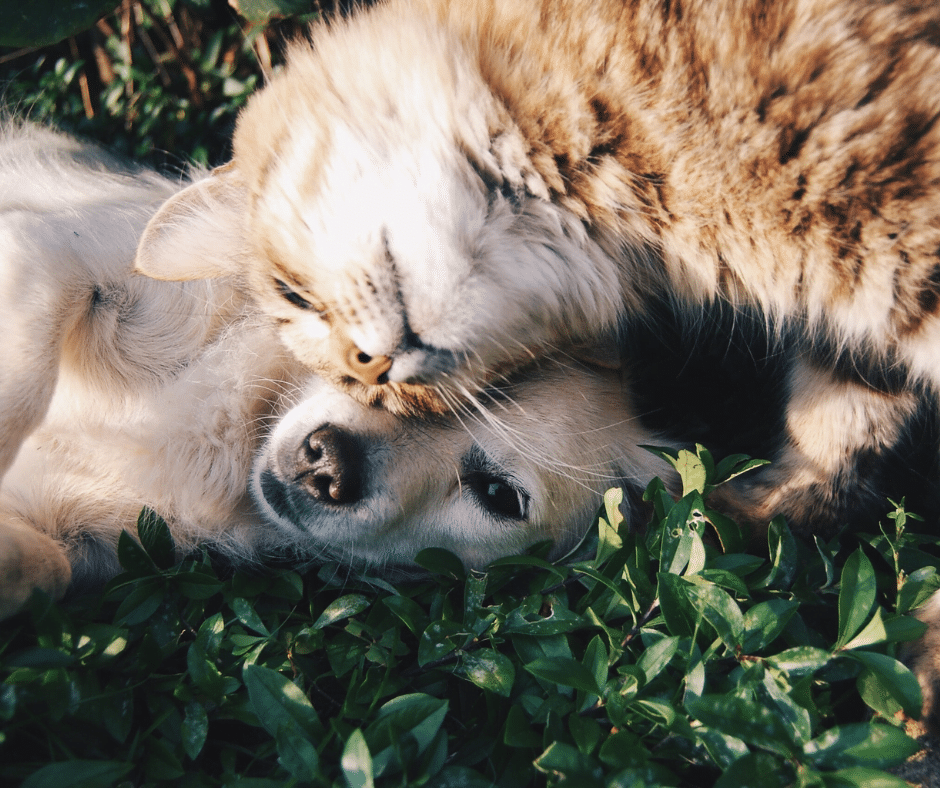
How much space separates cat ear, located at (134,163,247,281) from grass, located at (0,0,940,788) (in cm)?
59

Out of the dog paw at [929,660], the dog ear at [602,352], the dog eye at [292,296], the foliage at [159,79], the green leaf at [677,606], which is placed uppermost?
the foliage at [159,79]

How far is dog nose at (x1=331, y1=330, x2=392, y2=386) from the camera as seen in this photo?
1589mm

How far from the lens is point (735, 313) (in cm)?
172

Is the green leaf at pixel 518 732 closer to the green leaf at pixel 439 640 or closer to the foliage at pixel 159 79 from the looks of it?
the green leaf at pixel 439 640

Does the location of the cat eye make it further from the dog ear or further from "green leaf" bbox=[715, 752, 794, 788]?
"green leaf" bbox=[715, 752, 794, 788]

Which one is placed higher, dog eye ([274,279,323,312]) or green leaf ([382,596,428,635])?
dog eye ([274,279,323,312])

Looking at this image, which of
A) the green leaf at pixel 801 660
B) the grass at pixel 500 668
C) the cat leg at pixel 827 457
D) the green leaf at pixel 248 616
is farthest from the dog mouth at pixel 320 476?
the green leaf at pixel 801 660

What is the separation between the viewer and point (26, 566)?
5.52ft

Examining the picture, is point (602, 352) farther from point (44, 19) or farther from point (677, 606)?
point (44, 19)

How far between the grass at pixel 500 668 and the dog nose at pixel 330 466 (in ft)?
0.73

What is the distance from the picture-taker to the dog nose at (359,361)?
159 cm

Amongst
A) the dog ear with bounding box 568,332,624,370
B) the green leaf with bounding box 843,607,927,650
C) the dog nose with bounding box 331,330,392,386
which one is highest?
the dog nose with bounding box 331,330,392,386

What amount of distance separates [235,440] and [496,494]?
29.8 inches

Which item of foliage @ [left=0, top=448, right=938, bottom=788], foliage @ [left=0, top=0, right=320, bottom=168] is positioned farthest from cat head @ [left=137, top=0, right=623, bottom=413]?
foliage @ [left=0, top=0, right=320, bottom=168]
